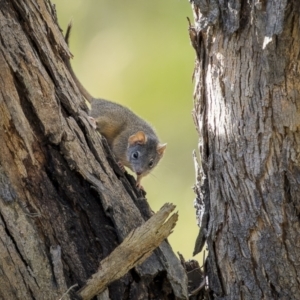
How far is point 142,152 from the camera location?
21.2ft

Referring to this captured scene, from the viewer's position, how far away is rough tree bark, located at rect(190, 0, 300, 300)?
318 centimetres

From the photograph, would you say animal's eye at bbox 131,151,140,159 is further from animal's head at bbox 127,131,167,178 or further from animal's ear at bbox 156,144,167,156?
animal's ear at bbox 156,144,167,156

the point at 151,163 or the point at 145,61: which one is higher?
the point at 145,61

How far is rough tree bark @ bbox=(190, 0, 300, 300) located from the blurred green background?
4.23 metres

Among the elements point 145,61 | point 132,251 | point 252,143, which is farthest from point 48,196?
point 145,61

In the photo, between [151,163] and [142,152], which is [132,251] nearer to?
[142,152]

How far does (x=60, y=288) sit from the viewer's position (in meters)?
3.35

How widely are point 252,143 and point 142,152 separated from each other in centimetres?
319

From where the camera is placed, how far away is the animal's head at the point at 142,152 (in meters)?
6.36

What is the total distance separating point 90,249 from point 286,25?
1.39 metres

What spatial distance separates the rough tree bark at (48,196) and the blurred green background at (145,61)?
13.6 feet

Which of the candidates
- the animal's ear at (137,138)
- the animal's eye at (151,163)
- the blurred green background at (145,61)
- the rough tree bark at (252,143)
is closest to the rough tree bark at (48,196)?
the rough tree bark at (252,143)

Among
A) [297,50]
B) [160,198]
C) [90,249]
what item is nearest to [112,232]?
[90,249]

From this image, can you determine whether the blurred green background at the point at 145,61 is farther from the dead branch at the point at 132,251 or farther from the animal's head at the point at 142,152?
the dead branch at the point at 132,251
